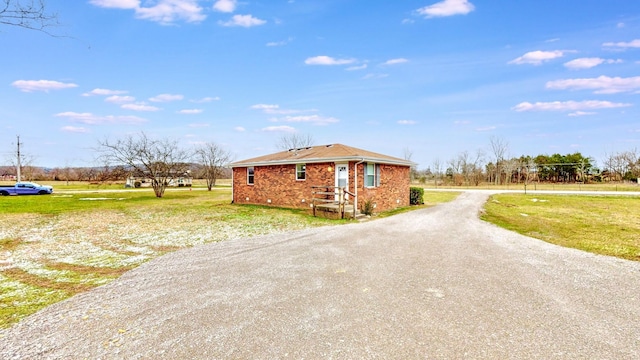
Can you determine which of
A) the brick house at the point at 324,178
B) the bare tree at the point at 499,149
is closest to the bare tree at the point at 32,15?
the brick house at the point at 324,178

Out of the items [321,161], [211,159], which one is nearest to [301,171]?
[321,161]

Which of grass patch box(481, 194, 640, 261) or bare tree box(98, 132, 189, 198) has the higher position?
bare tree box(98, 132, 189, 198)

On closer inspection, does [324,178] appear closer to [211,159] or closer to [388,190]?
[388,190]

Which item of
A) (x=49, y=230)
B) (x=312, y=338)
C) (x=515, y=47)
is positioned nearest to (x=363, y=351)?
(x=312, y=338)

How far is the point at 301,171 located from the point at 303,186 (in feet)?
2.82

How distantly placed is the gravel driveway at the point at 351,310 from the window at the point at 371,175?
8.22 metres

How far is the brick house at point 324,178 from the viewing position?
48.4ft

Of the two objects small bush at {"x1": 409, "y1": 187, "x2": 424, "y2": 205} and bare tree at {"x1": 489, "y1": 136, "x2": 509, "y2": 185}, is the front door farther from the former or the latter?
bare tree at {"x1": 489, "y1": 136, "x2": 509, "y2": 185}

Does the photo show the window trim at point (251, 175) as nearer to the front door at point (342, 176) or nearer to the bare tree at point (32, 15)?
the front door at point (342, 176)

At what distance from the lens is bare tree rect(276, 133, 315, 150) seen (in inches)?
1718

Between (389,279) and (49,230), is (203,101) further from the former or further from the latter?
(389,279)

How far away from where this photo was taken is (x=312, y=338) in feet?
10.8

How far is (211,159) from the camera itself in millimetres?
43000

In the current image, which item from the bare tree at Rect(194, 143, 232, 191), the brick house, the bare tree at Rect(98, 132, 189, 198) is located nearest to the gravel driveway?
the brick house
